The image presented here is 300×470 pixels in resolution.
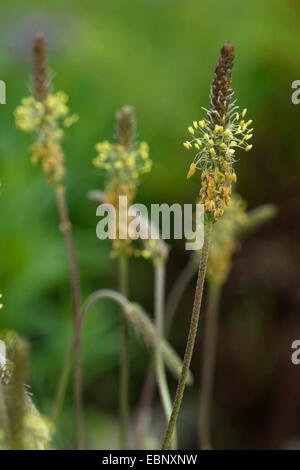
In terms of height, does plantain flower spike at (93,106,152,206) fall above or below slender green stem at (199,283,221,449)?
above

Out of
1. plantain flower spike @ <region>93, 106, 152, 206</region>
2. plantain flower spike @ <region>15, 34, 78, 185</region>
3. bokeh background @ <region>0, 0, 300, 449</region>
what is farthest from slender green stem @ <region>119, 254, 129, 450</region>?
bokeh background @ <region>0, 0, 300, 449</region>

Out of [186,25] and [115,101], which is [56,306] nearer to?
[115,101]

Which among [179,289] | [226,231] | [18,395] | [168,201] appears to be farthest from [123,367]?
[168,201]

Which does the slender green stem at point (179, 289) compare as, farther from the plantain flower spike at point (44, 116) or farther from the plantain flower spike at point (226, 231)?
the plantain flower spike at point (44, 116)

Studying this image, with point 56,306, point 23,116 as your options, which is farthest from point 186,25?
point 23,116

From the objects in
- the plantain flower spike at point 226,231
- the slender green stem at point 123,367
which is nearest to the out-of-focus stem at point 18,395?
the slender green stem at point 123,367

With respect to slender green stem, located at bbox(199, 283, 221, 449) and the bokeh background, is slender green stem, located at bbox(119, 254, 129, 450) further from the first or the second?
the bokeh background
